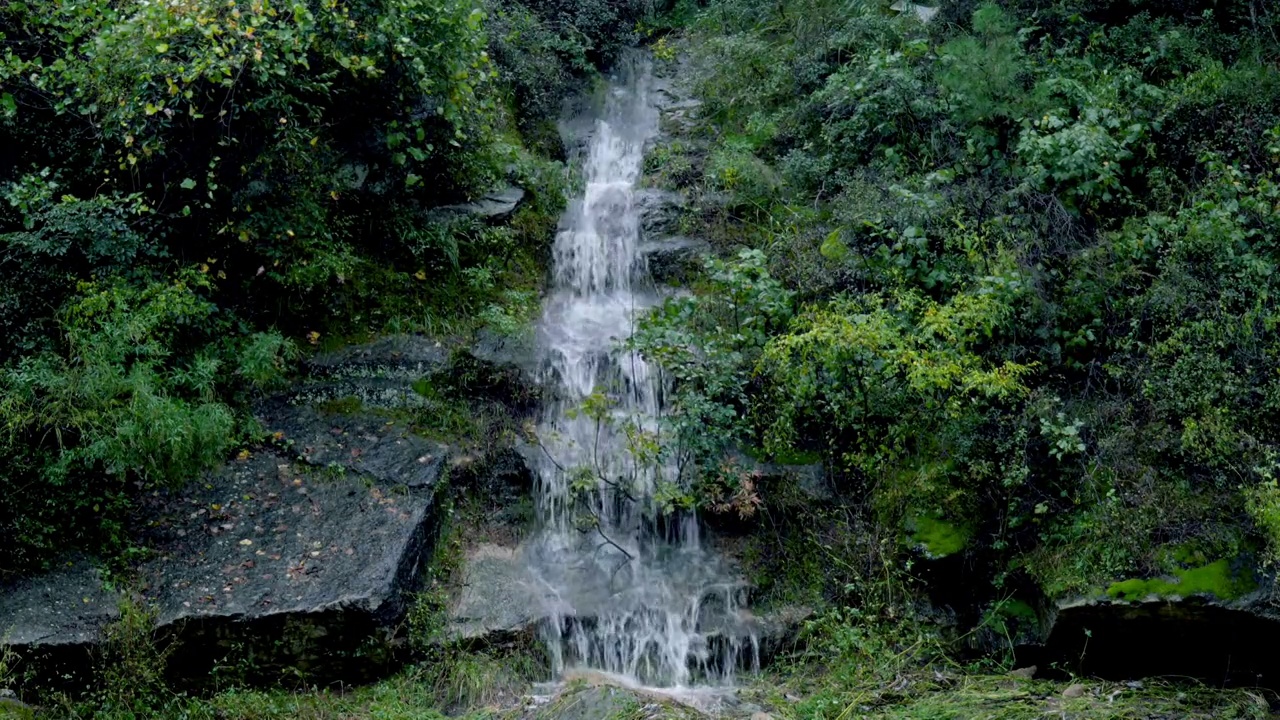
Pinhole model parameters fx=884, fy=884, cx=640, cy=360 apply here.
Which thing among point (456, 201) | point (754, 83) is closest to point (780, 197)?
point (754, 83)

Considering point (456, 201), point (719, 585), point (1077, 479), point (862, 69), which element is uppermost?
point (862, 69)

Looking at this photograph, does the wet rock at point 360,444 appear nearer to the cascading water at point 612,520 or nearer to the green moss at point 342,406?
the green moss at point 342,406

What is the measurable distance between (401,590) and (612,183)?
665 centimetres

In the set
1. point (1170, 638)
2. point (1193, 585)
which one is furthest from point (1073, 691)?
point (1193, 585)

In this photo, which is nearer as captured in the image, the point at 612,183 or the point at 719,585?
the point at 719,585

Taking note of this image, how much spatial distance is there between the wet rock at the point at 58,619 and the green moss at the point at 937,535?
6.18m

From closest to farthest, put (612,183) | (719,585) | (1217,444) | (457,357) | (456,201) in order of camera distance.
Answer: (1217,444)
(719,585)
(457,357)
(456,201)
(612,183)

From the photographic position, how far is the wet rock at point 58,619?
615 centimetres

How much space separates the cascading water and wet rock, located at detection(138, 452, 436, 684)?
134cm

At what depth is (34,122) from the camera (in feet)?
26.6

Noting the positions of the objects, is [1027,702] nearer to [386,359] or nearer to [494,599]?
[494,599]

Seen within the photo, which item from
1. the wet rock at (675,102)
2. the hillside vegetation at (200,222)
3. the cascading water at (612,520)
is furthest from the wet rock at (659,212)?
the wet rock at (675,102)

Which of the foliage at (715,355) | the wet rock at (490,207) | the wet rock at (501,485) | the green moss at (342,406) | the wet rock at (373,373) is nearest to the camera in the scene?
Result: the foliage at (715,355)

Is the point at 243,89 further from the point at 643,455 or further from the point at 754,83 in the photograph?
the point at 754,83
